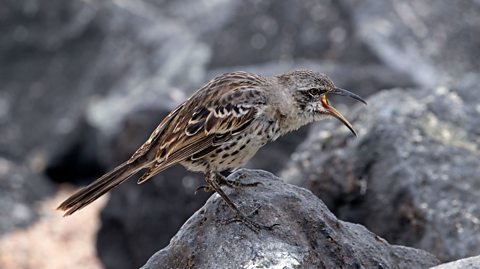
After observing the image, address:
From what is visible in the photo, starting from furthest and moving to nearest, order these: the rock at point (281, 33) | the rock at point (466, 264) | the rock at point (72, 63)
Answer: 1. the rock at point (72, 63)
2. the rock at point (281, 33)
3. the rock at point (466, 264)

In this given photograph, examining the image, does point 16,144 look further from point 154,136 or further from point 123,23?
point 154,136

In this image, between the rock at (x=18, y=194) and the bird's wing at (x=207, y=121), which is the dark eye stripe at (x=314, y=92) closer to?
the bird's wing at (x=207, y=121)

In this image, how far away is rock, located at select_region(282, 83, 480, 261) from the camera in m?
7.53

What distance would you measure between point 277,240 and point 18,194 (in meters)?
7.85

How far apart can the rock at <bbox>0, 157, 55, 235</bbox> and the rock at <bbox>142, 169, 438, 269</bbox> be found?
22.1ft

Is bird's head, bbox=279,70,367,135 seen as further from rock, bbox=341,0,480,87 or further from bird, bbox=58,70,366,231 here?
rock, bbox=341,0,480,87

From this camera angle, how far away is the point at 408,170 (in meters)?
7.79

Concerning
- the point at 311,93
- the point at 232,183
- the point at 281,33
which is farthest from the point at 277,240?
the point at 281,33

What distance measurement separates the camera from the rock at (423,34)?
12.9 meters

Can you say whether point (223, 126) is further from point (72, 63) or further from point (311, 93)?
point (72, 63)

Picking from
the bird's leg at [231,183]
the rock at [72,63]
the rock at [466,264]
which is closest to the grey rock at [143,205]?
Result: the rock at [72,63]

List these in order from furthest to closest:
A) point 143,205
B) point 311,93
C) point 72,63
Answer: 1. point 72,63
2. point 143,205
3. point 311,93

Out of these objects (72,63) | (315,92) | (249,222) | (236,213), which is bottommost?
(249,222)

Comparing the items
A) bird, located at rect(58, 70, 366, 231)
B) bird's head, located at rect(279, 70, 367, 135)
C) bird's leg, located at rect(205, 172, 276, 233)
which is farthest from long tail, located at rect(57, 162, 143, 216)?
bird's head, located at rect(279, 70, 367, 135)
